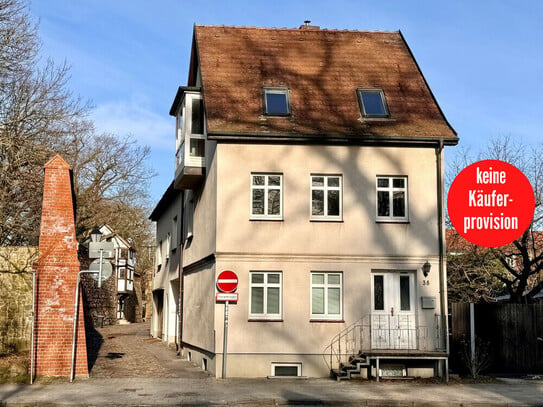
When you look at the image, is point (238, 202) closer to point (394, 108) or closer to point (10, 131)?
point (394, 108)

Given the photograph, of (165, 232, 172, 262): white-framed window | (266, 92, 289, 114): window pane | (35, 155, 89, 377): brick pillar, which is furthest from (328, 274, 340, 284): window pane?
(165, 232, 172, 262): white-framed window

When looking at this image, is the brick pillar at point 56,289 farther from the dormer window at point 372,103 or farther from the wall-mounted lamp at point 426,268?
the wall-mounted lamp at point 426,268

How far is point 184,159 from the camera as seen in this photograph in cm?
2297

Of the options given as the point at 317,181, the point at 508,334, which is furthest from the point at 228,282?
the point at 508,334

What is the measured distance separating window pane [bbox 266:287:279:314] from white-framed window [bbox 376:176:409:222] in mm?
3637

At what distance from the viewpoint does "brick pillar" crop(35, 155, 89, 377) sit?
17.7 metres

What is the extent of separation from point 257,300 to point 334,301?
214 centimetres

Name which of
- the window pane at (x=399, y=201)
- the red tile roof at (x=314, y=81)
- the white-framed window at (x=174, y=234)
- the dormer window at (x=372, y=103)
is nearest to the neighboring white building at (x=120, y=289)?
the white-framed window at (x=174, y=234)

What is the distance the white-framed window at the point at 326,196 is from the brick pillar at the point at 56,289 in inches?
262

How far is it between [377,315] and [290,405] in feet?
19.1

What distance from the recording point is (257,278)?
20.0 meters

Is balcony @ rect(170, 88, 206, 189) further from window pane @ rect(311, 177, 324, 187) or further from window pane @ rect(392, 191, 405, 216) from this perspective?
window pane @ rect(392, 191, 405, 216)

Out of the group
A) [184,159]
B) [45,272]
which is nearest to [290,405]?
[45,272]

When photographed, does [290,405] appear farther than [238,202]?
No
